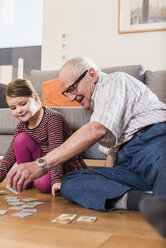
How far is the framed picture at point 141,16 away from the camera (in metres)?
3.66

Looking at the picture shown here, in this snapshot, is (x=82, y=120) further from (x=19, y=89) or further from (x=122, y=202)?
(x=122, y=202)

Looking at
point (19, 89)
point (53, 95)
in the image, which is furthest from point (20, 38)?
point (19, 89)

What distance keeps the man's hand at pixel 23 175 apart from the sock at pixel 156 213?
0.68 m

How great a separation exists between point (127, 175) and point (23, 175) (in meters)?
0.54

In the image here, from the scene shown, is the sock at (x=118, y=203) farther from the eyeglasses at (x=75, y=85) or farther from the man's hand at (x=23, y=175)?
the eyeglasses at (x=75, y=85)

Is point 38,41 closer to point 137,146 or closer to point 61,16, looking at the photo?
point 61,16

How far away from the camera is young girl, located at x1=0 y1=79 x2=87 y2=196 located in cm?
184

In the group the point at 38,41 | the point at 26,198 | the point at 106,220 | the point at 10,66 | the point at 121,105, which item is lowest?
the point at 26,198

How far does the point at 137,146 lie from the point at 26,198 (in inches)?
26.6

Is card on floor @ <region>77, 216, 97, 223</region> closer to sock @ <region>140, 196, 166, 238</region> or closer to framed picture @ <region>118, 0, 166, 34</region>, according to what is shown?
sock @ <region>140, 196, 166, 238</region>

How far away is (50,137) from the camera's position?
1823 millimetres

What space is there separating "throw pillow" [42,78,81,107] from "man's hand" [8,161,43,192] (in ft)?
6.54

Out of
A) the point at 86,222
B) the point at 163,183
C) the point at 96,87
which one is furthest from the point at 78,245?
the point at 96,87

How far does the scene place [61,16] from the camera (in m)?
4.09
